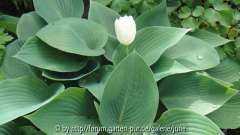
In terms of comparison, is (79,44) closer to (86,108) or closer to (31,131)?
(86,108)

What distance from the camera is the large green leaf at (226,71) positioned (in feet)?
5.68

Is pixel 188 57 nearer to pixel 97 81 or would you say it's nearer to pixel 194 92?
pixel 194 92

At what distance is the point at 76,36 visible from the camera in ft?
4.98

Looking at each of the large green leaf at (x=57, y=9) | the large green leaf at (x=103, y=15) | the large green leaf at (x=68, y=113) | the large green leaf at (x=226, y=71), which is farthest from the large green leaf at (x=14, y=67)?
the large green leaf at (x=226, y=71)

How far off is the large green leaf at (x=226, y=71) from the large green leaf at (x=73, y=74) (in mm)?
753

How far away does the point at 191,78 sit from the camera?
57.7 inches

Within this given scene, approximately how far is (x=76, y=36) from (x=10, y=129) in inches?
24.3

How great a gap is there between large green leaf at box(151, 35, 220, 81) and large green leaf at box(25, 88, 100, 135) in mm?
415

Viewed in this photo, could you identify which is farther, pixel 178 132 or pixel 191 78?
pixel 191 78

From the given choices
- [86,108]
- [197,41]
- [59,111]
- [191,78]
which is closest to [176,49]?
[197,41]

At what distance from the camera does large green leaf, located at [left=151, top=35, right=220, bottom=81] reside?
1486 millimetres

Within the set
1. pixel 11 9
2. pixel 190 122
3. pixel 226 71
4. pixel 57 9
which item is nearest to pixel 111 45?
pixel 57 9

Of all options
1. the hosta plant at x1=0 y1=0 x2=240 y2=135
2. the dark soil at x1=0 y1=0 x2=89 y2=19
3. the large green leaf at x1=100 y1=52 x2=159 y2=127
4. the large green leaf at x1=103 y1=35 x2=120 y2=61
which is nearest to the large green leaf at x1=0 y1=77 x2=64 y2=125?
the hosta plant at x1=0 y1=0 x2=240 y2=135

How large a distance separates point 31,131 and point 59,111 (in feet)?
0.87
